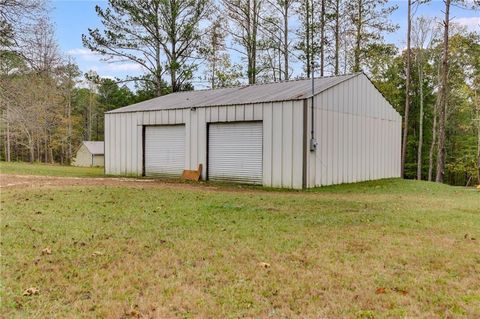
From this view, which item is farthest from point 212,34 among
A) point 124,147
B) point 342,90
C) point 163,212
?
point 163,212

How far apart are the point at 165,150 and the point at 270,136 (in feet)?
17.0

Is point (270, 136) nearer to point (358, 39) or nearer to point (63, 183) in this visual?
point (63, 183)

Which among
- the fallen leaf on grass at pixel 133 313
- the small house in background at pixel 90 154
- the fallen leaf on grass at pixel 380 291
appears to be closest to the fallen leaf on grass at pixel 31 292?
the fallen leaf on grass at pixel 133 313

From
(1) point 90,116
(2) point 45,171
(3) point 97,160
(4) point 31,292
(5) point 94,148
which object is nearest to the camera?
(4) point 31,292

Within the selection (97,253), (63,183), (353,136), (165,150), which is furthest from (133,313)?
(165,150)

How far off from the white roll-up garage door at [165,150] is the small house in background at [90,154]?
22.7 m

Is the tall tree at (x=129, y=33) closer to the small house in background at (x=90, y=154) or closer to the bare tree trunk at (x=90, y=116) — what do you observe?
the small house in background at (x=90, y=154)

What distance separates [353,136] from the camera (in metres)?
14.9

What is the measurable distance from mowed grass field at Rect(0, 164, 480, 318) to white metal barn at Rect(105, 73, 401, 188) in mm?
5228

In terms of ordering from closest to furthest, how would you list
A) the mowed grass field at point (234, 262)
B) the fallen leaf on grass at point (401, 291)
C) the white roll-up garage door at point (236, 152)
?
1. the mowed grass field at point (234, 262)
2. the fallen leaf on grass at point (401, 291)
3. the white roll-up garage door at point (236, 152)

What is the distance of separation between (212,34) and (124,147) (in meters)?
13.4

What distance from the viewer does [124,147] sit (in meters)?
17.4

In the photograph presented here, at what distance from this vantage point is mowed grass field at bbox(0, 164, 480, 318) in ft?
10.2

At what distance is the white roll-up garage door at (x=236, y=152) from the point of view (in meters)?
13.5
